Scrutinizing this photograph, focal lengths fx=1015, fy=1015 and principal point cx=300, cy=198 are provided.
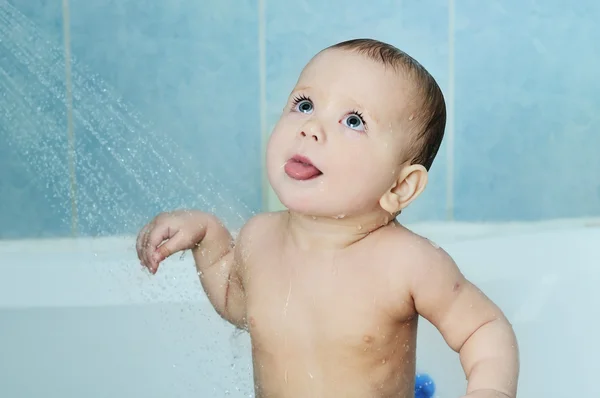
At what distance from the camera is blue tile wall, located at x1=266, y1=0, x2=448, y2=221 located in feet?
5.08

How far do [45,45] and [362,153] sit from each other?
74cm

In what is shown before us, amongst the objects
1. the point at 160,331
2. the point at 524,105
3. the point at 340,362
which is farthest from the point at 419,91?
the point at 524,105

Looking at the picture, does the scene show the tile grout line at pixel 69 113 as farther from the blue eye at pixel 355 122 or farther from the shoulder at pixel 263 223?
the blue eye at pixel 355 122

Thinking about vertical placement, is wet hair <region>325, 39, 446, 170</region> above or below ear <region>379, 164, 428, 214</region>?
above

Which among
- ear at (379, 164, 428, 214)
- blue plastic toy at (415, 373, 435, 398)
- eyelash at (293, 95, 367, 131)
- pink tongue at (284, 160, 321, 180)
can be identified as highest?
eyelash at (293, 95, 367, 131)

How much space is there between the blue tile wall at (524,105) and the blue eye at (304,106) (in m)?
0.68

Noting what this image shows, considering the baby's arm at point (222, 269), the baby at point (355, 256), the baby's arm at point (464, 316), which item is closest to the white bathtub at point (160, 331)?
the baby's arm at point (222, 269)

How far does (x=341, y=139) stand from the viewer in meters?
0.93

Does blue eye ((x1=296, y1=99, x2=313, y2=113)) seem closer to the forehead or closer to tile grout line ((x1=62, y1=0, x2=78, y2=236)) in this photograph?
the forehead

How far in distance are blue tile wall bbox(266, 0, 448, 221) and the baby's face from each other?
0.60 meters

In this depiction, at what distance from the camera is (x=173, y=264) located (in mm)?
1444

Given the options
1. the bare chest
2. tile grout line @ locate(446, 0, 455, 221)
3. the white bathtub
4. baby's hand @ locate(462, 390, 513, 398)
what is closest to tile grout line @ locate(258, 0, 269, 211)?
the white bathtub

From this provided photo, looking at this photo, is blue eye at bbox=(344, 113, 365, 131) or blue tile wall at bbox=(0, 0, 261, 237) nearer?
blue eye at bbox=(344, 113, 365, 131)

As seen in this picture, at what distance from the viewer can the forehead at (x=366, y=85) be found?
3.08ft
